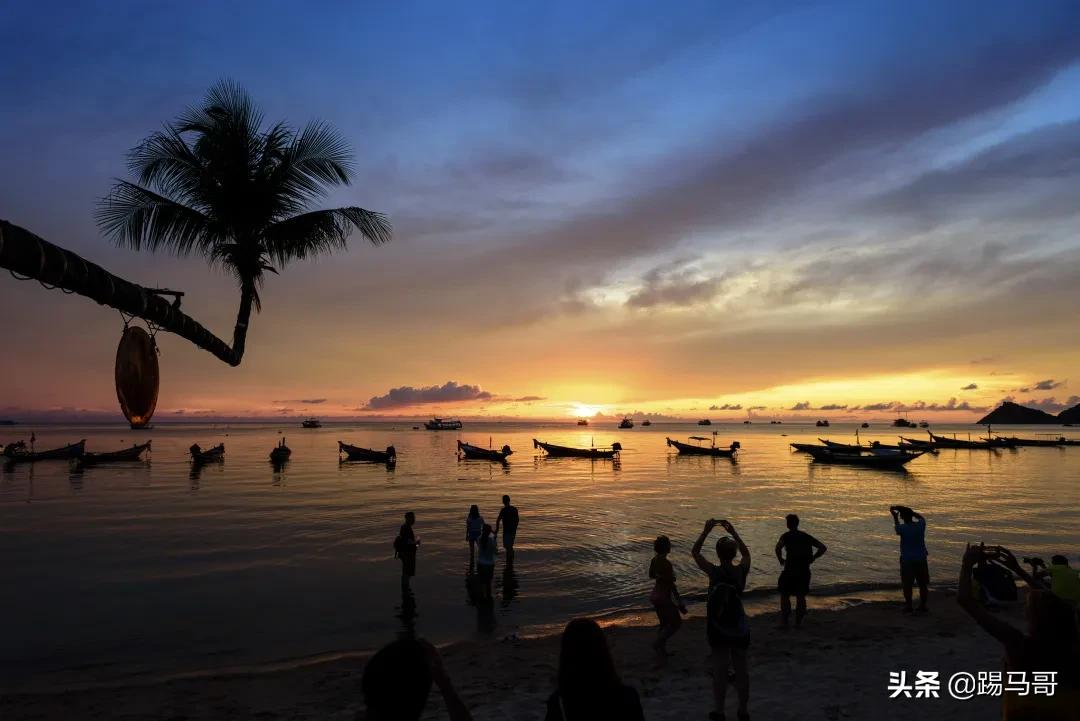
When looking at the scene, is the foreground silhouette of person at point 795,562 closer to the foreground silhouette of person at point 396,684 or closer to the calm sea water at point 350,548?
the calm sea water at point 350,548

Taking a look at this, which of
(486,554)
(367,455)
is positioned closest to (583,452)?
(367,455)

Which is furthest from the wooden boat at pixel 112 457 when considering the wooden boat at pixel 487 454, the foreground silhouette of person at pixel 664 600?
the foreground silhouette of person at pixel 664 600

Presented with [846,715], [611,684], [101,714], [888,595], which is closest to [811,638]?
[846,715]

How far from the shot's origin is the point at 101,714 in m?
8.54

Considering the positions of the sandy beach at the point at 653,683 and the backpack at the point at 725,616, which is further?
the sandy beach at the point at 653,683

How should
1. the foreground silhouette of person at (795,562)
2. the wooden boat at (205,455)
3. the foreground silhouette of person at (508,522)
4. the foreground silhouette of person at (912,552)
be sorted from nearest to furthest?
the foreground silhouette of person at (795,562)
the foreground silhouette of person at (912,552)
the foreground silhouette of person at (508,522)
the wooden boat at (205,455)

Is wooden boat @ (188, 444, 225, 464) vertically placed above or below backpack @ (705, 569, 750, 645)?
below

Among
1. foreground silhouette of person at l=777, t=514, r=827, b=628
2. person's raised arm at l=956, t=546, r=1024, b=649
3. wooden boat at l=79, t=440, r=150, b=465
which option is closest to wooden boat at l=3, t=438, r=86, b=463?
wooden boat at l=79, t=440, r=150, b=465

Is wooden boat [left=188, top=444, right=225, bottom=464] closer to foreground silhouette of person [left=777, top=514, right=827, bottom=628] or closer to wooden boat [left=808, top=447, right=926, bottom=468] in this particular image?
foreground silhouette of person [left=777, top=514, right=827, bottom=628]

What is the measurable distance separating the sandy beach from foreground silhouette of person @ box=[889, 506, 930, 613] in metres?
0.86

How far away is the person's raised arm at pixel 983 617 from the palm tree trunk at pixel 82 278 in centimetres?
512

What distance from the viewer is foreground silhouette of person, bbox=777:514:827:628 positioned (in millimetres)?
10883

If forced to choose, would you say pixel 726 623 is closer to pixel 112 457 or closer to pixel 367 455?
pixel 367 455

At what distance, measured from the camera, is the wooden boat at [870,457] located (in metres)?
56.7
